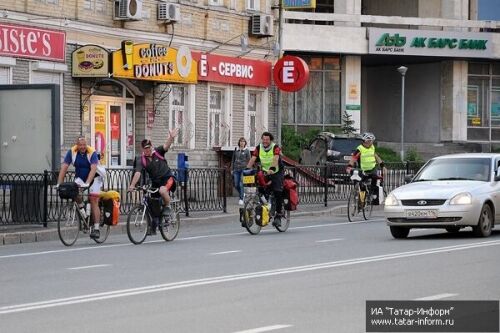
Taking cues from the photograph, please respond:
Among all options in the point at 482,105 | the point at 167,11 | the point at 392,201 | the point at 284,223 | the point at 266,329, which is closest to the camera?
the point at 266,329


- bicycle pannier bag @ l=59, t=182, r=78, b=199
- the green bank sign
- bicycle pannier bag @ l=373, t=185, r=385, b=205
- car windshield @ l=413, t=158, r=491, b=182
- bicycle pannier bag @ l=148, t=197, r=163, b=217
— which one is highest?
the green bank sign

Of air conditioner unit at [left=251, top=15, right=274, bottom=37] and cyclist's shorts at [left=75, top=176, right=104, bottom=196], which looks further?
air conditioner unit at [left=251, top=15, right=274, bottom=37]

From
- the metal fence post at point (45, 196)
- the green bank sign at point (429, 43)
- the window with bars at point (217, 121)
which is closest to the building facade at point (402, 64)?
the green bank sign at point (429, 43)

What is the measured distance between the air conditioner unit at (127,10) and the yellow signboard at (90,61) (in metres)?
1.83

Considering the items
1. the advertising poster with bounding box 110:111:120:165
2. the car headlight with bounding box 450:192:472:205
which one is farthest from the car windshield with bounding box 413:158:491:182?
the advertising poster with bounding box 110:111:120:165

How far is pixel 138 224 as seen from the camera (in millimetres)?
20500

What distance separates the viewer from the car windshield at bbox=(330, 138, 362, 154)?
1661 inches

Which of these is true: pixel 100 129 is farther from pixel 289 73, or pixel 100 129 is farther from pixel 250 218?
pixel 250 218

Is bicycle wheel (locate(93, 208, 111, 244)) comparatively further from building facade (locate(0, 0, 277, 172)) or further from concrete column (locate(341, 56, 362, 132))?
concrete column (locate(341, 56, 362, 132))

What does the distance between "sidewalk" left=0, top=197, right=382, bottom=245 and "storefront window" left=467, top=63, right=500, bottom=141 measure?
976 inches

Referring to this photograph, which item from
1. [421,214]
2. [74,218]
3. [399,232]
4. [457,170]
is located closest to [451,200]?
[421,214]

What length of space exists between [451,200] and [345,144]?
22.1 metres

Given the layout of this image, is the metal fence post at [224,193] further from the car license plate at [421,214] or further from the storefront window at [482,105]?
the storefront window at [482,105]

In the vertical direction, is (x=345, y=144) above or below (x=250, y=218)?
above
